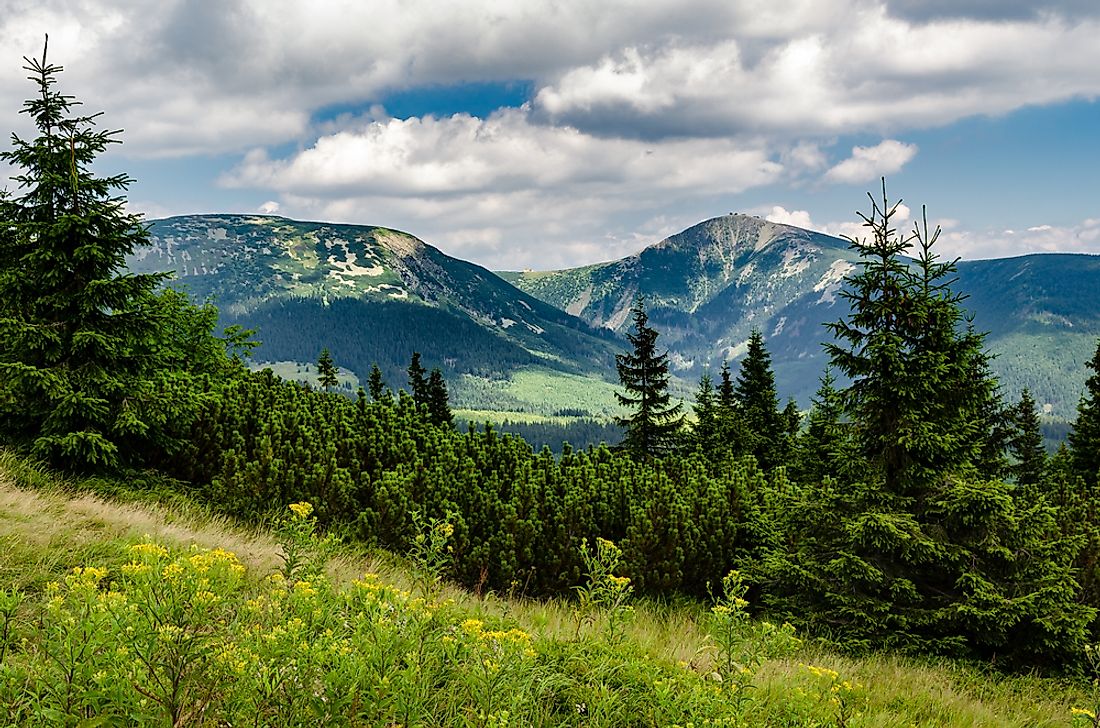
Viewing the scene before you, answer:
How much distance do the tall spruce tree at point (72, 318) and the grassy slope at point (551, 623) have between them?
1.42 metres

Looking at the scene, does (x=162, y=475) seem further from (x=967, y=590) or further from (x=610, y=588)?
(x=967, y=590)

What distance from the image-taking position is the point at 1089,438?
33750mm

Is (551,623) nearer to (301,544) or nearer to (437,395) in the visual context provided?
(301,544)

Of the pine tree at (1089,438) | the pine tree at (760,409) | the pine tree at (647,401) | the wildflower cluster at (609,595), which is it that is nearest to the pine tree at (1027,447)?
the pine tree at (1089,438)

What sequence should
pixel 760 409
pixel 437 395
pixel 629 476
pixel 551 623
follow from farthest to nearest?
pixel 437 395 → pixel 760 409 → pixel 629 476 → pixel 551 623

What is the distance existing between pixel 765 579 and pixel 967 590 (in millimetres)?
3401

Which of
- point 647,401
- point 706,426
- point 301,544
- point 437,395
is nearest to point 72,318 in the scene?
point 301,544

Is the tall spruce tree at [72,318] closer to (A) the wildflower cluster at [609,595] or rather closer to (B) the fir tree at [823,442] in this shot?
(A) the wildflower cluster at [609,595]

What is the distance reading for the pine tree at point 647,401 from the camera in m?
31.7

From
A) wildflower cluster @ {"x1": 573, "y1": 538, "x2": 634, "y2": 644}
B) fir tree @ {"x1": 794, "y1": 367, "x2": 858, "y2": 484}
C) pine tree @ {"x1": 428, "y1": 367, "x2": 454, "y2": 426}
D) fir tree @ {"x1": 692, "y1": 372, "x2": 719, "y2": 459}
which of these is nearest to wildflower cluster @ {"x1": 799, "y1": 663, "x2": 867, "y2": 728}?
wildflower cluster @ {"x1": 573, "y1": 538, "x2": 634, "y2": 644}

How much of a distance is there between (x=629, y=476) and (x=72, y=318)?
11062mm

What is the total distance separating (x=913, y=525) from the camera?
1116cm

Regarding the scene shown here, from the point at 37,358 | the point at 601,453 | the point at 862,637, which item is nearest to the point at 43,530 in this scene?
the point at 37,358

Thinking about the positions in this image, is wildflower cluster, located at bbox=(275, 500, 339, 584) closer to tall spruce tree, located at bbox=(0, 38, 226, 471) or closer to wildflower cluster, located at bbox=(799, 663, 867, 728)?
wildflower cluster, located at bbox=(799, 663, 867, 728)
